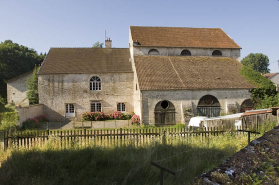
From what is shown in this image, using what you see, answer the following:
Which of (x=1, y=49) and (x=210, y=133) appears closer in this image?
(x=210, y=133)

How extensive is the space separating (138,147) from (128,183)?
9.80 feet

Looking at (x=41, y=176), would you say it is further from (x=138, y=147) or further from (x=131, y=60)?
(x=131, y=60)

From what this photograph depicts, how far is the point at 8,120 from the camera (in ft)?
59.3

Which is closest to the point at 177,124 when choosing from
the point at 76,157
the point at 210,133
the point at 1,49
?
the point at 210,133

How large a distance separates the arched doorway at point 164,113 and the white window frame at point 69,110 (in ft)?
32.5

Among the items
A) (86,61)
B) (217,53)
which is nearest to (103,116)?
(86,61)

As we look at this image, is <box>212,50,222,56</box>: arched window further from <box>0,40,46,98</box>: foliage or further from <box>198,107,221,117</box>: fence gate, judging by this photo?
<box>0,40,46,98</box>: foliage

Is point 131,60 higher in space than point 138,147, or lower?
higher

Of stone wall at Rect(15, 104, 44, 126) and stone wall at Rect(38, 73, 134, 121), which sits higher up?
stone wall at Rect(38, 73, 134, 121)

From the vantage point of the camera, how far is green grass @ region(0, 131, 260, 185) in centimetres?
678

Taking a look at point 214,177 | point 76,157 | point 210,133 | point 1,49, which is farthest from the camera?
point 1,49

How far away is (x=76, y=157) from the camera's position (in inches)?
325

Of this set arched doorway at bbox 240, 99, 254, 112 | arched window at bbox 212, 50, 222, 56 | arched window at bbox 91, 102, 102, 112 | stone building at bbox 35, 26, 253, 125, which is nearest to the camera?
stone building at bbox 35, 26, 253, 125

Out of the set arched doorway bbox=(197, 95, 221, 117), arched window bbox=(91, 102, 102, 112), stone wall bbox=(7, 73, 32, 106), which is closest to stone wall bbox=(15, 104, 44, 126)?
arched window bbox=(91, 102, 102, 112)
